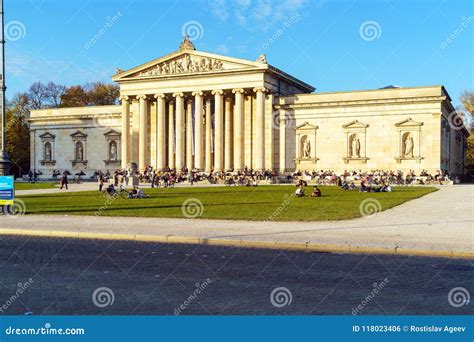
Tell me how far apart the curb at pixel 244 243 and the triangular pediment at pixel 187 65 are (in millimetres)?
54125

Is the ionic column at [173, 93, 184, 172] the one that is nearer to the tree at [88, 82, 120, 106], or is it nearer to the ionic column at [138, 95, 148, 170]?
the ionic column at [138, 95, 148, 170]

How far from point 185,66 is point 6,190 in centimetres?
5223

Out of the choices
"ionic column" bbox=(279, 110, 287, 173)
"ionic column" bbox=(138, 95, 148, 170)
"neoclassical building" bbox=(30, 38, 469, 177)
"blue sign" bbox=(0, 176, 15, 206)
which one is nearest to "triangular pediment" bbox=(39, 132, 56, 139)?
"neoclassical building" bbox=(30, 38, 469, 177)

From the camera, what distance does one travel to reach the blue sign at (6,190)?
87.2 feet

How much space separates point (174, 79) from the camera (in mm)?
77188

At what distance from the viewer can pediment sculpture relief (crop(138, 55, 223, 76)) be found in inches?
2936

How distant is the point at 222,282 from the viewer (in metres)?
11.1

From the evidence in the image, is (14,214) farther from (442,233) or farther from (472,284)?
(472,284)

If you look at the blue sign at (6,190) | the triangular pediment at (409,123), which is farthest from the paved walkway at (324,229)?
the triangular pediment at (409,123)

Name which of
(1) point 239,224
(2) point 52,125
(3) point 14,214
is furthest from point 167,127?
(1) point 239,224

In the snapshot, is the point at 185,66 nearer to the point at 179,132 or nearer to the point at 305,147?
the point at 179,132

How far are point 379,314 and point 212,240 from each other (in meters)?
9.27

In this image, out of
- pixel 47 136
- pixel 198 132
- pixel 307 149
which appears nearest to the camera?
pixel 307 149

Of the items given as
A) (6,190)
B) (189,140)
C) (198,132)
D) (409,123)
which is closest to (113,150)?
(189,140)
